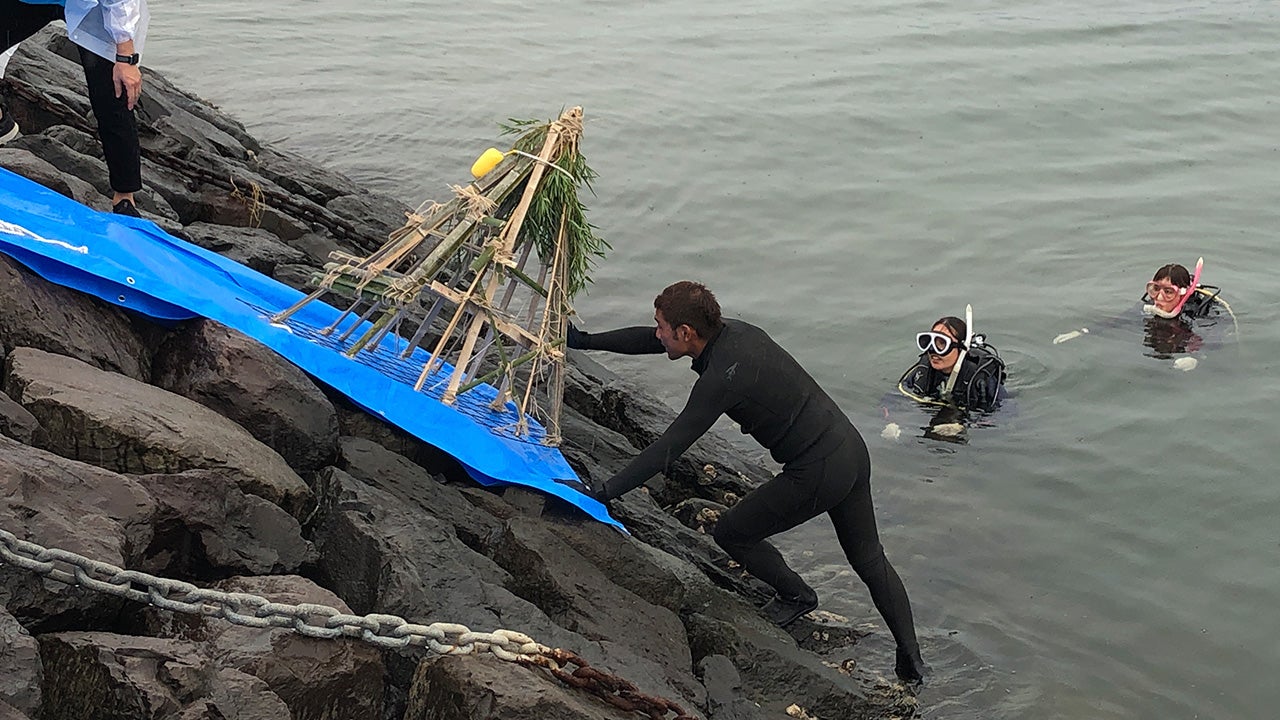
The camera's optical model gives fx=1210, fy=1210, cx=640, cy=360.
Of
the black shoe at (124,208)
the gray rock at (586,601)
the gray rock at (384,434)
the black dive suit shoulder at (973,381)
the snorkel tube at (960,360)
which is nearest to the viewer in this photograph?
the gray rock at (586,601)

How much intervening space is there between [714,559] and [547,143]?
93.1 inches

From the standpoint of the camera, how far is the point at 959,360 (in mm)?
9086

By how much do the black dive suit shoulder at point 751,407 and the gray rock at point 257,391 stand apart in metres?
1.35

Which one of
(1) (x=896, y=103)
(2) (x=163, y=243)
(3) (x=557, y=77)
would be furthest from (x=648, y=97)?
(2) (x=163, y=243)

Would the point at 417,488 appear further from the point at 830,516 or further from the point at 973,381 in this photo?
A: the point at 973,381

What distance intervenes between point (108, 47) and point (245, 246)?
1.63 metres

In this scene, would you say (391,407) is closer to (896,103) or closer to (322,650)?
(322,650)

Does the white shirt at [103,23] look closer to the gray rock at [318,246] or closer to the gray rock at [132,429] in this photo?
the gray rock at [132,429]

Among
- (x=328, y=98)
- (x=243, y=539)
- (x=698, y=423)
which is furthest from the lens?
(x=328, y=98)

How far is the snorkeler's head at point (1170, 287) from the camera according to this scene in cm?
1013

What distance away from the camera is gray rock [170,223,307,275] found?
291 inches

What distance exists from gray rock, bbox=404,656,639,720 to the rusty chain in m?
0.04

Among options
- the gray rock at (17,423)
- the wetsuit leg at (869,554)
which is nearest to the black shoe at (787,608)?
the wetsuit leg at (869,554)

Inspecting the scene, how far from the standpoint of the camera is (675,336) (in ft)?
18.5
